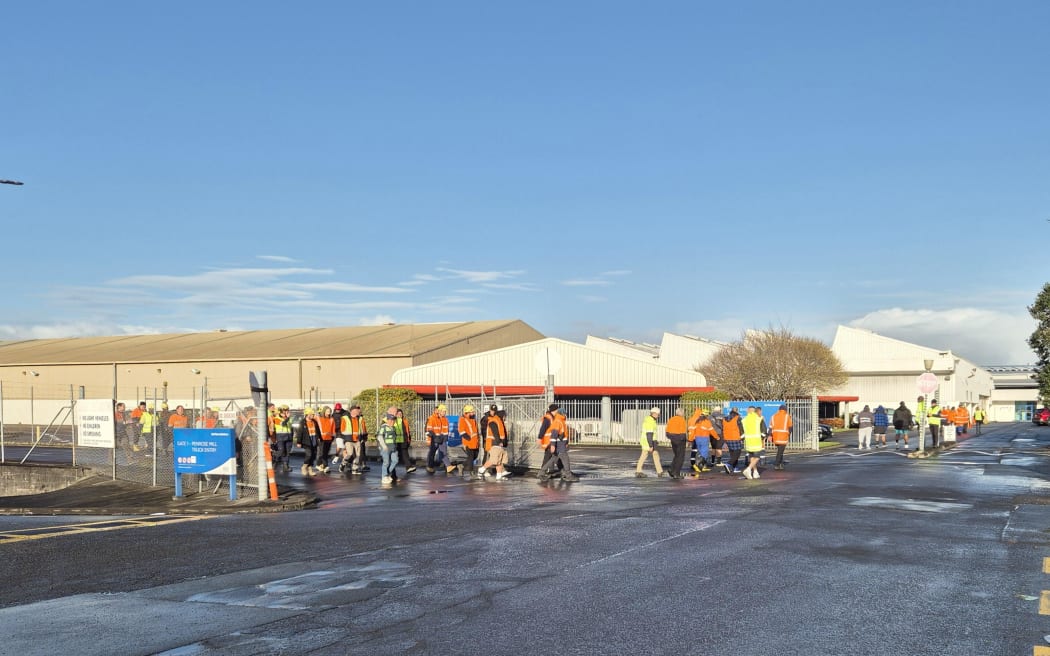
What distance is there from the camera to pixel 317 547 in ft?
39.3

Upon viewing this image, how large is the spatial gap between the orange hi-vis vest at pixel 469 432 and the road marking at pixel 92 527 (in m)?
8.82

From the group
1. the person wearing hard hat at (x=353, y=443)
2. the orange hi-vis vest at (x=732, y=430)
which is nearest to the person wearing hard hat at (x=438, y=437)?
the person wearing hard hat at (x=353, y=443)

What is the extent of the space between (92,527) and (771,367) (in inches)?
2254

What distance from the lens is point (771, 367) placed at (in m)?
67.7

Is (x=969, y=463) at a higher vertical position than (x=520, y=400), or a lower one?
lower

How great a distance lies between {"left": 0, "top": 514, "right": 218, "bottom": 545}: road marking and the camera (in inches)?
549

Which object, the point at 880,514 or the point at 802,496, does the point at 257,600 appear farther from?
the point at 802,496

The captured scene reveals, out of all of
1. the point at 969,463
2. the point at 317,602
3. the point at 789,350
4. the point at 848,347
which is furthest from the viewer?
the point at 848,347

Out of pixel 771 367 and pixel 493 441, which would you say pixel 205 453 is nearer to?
pixel 493 441

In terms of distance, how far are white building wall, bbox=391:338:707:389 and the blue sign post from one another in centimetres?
3272

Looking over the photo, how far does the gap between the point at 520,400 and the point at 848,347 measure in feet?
239

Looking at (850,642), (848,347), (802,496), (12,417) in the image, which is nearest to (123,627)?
(850,642)

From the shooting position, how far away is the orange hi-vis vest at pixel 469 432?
2469 centimetres

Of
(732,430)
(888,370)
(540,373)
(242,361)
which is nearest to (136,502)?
(732,430)
